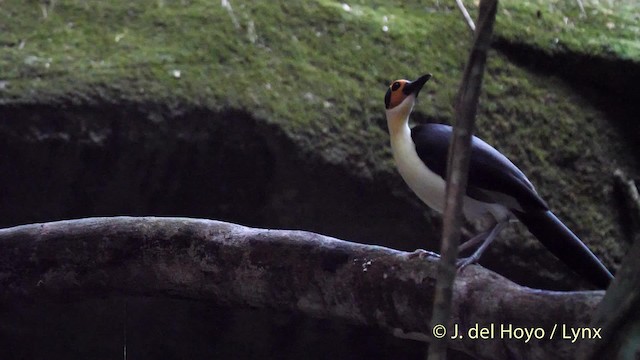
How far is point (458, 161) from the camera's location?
34.4 inches

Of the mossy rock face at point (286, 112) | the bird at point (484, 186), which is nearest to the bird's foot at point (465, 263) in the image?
the bird at point (484, 186)

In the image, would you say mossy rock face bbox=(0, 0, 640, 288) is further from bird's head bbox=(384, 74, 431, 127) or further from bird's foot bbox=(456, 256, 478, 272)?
bird's foot bbox=(456, 256, 478, 272)

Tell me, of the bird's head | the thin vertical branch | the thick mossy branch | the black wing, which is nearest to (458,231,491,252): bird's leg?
the black wing

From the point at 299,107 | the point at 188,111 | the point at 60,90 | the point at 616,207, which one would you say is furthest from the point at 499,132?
the point at 60,90

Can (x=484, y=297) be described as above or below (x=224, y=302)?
above

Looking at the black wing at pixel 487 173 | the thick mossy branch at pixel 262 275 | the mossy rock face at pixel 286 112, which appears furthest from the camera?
the mossy rock face at pixel 286 112

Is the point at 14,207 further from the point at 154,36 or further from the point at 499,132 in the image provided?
the point at 499,132

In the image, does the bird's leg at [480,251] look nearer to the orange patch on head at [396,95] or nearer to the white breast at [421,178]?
the white breast at [421,178]

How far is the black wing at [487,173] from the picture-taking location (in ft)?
6.89

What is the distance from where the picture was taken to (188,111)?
8.93ft

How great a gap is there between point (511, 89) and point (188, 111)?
138 cm

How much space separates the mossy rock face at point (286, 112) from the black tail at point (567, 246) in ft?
2.18

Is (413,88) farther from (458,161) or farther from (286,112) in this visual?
(458,161)

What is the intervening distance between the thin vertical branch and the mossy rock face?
186cm
